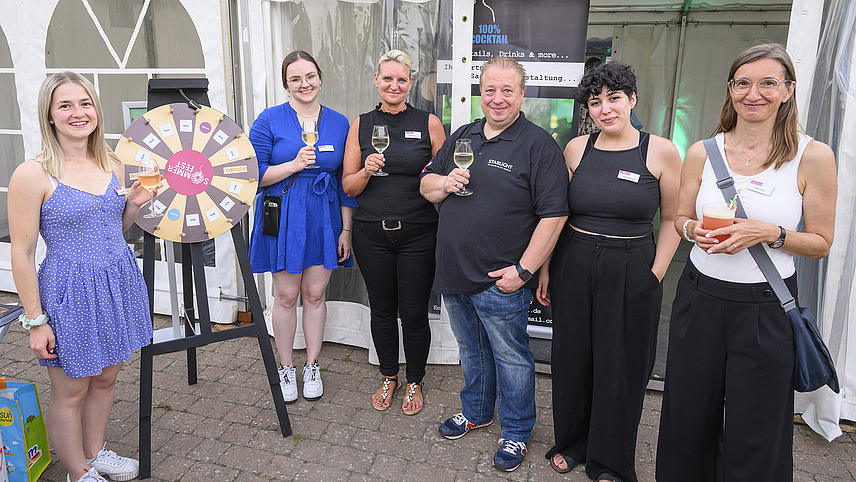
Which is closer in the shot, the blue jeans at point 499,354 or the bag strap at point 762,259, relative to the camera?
the bag strap at point 762,259

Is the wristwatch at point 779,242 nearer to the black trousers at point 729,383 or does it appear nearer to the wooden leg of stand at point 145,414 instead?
the black trousers at point 729,383

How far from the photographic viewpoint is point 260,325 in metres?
2.96

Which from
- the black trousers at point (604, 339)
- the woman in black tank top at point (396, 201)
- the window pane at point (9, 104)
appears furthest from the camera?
the window pane at point (9, 104)

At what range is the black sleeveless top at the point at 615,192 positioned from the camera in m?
2.34

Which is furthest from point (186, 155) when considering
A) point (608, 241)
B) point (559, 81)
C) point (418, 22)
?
point (559, 81)

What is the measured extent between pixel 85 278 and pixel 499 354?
187 cm

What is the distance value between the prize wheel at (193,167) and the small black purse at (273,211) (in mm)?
306

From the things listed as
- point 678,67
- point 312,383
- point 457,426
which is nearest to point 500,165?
point 457,426

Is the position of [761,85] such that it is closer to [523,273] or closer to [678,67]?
[523,273]

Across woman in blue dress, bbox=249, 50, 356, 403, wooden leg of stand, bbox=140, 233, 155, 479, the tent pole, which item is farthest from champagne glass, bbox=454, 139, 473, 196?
the tent pole

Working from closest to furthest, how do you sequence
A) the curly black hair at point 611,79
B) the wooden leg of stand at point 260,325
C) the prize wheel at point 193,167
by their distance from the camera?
the curly black hair at point 611,79, the prize wheel at point 193,167, the wooden leg of stand at point 260,325

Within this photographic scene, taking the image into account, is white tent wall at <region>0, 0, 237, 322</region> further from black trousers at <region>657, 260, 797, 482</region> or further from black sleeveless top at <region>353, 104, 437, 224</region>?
black trousers at <region>657, 260, 797, 482</region>

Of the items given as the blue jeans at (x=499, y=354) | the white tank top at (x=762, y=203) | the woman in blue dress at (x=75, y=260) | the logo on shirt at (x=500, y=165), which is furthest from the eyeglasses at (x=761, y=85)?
the woman in blue dress at (x=75, y=260)

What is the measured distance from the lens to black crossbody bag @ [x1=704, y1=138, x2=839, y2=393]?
1.95 m
